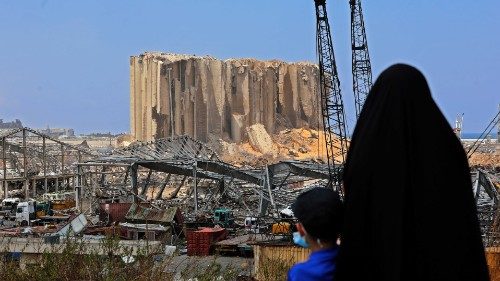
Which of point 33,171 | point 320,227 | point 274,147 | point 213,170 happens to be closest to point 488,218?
point 320,227

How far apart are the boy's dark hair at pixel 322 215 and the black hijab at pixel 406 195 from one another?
0.31 feet

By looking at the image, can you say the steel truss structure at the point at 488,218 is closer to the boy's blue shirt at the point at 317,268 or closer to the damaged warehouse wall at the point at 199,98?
the boy's blue shirt at the point at 317,268

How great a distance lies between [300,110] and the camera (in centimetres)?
10238

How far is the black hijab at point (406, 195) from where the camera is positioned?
235 cm

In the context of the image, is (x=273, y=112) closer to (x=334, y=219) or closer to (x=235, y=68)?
(x=235, y=68)

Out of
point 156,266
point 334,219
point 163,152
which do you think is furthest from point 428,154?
point 163,152


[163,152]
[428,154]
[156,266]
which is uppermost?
[163,152]

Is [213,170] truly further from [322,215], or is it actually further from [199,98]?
[199,98]

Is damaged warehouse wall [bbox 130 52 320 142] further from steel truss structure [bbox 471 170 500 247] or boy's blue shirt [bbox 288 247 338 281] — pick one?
boy's blue shirt [bbox 288 247 338 281]

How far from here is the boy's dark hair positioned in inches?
99.7

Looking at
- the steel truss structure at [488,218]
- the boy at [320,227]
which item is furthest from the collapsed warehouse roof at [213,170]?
the boy at [320,227]

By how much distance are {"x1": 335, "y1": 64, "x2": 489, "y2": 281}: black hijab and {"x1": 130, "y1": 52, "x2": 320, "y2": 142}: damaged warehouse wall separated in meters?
83.9

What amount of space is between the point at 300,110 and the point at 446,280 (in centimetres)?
10028

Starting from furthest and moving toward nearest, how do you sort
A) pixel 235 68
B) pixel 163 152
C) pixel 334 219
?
1. pixel 235 68
2. pixel 163 152
3. pixel 334 219
